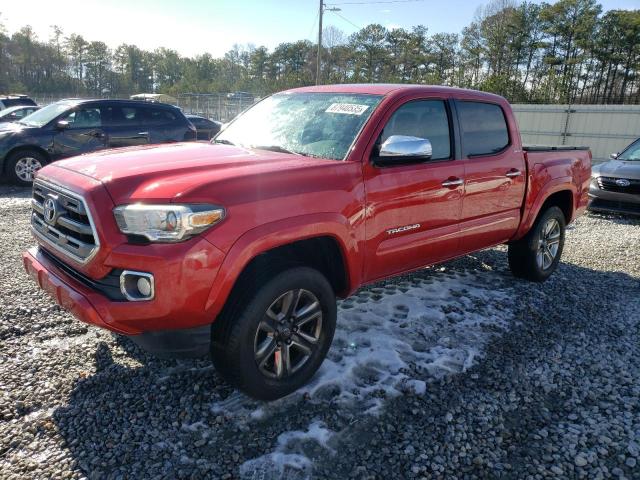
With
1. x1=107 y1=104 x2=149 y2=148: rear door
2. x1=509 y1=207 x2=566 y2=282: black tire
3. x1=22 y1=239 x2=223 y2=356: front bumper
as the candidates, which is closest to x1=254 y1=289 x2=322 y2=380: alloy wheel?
x1=22 y1=239 x2=223 y2=356: front bumper

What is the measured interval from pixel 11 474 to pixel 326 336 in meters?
1.79

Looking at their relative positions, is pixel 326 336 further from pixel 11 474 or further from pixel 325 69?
pixel 325 69

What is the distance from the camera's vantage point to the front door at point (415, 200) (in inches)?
133

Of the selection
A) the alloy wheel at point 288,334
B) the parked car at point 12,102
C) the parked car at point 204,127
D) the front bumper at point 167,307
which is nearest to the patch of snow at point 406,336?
the alloy wheel at point 288,334

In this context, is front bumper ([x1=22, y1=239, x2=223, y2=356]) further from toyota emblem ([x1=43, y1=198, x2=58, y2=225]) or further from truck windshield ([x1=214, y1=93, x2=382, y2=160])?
truck windshield ([x1=214, y1=93, x2=382, y2=160])

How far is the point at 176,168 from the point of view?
2832 mm

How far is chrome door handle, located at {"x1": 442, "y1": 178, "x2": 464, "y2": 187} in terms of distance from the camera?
Result: 388 centimetres

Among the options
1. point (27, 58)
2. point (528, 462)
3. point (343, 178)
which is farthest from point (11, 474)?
point (27, 58)

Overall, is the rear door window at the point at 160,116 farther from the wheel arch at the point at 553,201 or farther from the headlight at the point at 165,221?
the headlight at the point at 165,221

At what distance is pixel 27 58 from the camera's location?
7038cm

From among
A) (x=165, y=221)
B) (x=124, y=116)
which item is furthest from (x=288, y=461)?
(x=124, y=116)

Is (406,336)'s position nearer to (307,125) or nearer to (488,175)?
(488,175)

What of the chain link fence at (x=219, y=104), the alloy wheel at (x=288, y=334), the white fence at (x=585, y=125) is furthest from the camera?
the chain link fence at (x=219, y=104)

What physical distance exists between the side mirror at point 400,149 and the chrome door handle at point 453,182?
21.5 inches
